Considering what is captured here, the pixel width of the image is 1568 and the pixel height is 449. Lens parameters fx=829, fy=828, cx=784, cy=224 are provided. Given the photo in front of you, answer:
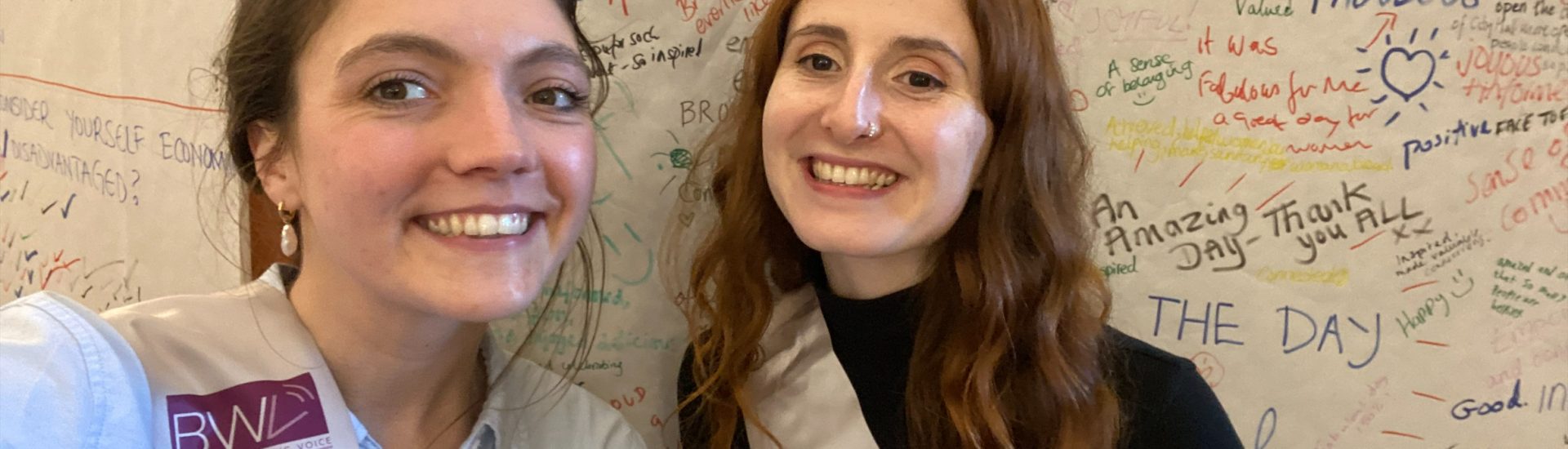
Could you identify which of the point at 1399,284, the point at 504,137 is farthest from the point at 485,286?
the point at 1399,284

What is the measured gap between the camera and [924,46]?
947mm

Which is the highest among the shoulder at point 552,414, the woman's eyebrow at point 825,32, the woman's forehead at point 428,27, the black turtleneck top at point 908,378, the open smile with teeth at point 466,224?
the woman's eyebrow at point 825,32

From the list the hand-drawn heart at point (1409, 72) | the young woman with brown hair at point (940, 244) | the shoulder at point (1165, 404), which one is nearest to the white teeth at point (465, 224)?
the young woman with brown hair at point (940, 244)

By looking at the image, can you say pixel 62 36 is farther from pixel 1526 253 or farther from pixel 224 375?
pixel 1526 253

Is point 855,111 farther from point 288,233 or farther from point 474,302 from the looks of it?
point 288,233

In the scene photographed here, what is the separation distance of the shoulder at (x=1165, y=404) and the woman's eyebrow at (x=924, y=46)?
42cm

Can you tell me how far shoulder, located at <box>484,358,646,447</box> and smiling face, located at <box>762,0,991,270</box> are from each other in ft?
1.22

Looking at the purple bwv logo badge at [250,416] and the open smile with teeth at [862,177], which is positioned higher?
the open smile with teeth at [862,177]

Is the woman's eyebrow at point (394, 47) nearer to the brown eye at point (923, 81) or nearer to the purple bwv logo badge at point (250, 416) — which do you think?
the purple bwv logo badge at point (250, 416)

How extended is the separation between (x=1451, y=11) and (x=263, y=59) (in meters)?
1.55

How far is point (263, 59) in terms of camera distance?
0.83 m

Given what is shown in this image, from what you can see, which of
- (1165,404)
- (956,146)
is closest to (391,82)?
(956,146)

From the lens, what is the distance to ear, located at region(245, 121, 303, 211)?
83 centimetres

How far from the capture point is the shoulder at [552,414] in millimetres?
1033
